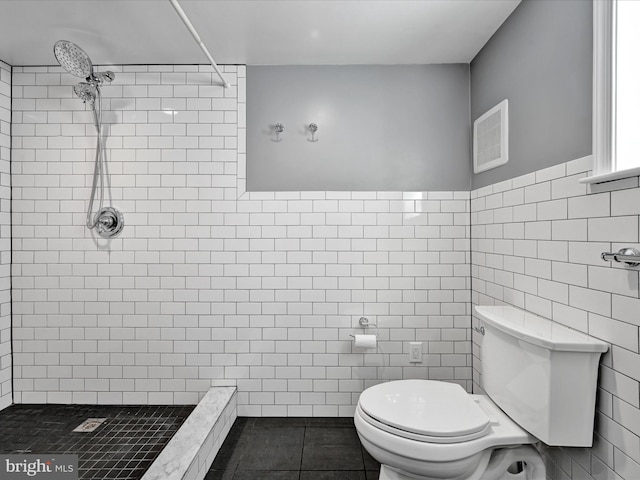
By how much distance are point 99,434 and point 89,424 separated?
0.55 feet

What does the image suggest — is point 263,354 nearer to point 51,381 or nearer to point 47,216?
point 51,381

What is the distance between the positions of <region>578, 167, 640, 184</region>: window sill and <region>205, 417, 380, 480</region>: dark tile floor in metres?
1.61

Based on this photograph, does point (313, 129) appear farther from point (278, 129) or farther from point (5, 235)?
point (5, 235)

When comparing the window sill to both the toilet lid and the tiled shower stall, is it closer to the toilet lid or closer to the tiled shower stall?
the toilet lid

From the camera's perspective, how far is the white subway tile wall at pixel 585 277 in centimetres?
113

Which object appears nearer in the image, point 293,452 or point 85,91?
point 293,452

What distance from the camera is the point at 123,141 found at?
7.97 feet

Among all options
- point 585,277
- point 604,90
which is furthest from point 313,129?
point 585,277

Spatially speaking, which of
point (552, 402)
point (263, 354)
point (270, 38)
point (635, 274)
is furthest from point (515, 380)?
point (270, 38)

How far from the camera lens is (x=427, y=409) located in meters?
1.53

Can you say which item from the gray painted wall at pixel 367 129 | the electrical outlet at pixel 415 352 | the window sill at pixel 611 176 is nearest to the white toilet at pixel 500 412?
the window sill at pixel 611 176

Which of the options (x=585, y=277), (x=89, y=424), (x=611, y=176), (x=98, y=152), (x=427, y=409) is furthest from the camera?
(x=98, y=152)

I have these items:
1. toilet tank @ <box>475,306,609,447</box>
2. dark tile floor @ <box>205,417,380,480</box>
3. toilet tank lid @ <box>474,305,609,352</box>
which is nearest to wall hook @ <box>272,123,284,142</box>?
toilet tank lid @ <box>474,305,609,352</box>

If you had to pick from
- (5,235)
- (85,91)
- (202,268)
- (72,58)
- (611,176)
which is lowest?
(202,268)
